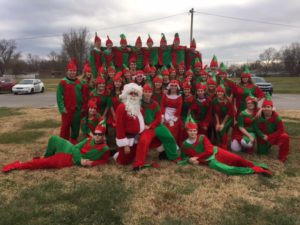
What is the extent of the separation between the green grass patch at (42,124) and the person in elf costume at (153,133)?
5.17m

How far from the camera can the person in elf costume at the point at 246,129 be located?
20.2 feet

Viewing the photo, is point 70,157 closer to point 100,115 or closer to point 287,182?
point 100,115

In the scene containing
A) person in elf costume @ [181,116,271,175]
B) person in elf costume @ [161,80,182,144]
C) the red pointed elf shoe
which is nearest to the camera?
person in elf costume @ [181,116,271,175]

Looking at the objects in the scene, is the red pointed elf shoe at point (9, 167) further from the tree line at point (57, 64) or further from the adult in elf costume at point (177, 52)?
the tree line at point (57, 64)

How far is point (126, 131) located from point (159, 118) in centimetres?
64

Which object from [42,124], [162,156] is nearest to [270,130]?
[162,156]

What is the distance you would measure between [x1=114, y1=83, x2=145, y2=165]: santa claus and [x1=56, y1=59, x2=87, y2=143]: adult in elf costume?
1593mm

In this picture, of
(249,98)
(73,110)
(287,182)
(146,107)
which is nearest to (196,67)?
(249,98)

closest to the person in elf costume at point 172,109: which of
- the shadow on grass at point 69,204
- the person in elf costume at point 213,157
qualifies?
the person in elf costume at point 213,157

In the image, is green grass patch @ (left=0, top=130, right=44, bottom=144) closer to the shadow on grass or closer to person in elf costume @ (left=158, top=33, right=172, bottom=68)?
the shadow on grass

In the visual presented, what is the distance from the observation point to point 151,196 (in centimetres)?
418

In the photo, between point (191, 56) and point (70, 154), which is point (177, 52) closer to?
point (191, 56)

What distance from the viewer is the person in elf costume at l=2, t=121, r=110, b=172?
17.2ft

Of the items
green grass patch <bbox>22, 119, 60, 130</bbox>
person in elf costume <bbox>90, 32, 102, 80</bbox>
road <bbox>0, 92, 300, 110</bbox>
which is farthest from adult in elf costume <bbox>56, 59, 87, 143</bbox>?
road <bbox>0, 92, 300, 110</bbox>
